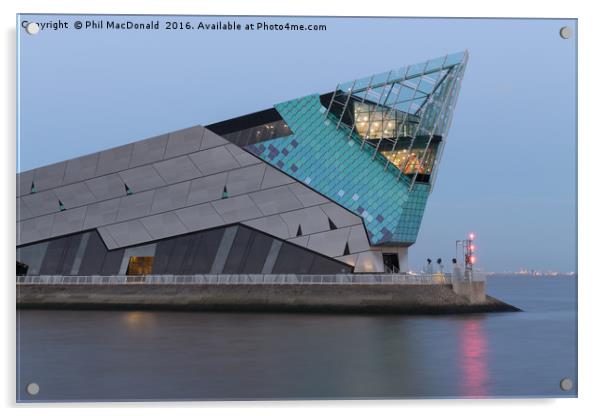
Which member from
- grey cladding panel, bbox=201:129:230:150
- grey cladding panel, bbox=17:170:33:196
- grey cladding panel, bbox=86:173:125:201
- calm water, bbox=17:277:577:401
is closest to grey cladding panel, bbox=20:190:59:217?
grey cladding panel, bbox=17:170:33:196

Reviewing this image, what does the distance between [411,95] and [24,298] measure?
27.2 meters

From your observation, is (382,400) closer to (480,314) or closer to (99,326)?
(99,326)

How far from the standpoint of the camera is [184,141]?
5459cm

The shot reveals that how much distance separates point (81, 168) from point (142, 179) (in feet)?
16.0

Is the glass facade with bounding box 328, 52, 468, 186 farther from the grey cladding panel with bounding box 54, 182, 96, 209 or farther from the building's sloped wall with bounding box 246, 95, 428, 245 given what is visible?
the grey cladding panel with bounding box 54, 182, 96, 209

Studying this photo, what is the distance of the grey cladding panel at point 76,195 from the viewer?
56.5m

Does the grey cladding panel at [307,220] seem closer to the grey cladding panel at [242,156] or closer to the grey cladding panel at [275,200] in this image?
the grey cladding panel at [275,200]

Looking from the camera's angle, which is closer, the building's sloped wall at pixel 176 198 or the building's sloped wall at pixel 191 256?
the building's sloped wall at pixel 191 256

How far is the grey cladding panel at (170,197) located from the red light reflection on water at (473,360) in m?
23.0

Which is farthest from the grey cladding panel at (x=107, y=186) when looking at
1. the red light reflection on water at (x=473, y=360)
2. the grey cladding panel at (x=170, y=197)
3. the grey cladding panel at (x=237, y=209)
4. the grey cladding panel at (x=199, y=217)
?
the red light reflection on water at (x=473, y=360)

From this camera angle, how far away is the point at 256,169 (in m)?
53.2

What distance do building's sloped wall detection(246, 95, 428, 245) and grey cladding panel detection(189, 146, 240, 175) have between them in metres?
2.16

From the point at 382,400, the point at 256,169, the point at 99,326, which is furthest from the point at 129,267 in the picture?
the point at 382,400

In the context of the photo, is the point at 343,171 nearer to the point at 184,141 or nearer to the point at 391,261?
the point at 391,261
